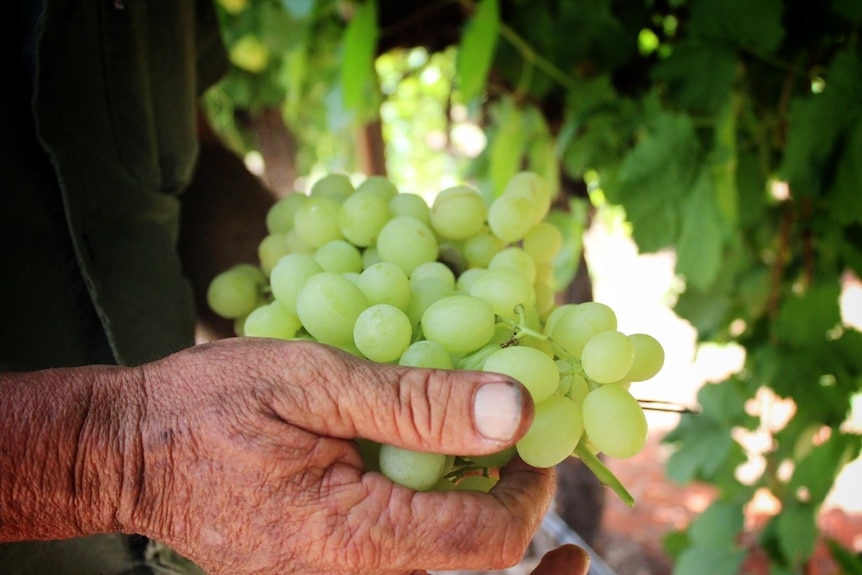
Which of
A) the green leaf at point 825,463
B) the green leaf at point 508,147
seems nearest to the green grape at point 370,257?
the green leaf at point 825,463

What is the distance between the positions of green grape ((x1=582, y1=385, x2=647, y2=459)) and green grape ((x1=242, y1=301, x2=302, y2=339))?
0.98ft

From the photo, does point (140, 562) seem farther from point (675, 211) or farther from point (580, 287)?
point (580, 287)

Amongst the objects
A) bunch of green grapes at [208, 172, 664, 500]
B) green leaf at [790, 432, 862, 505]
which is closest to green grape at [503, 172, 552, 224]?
bunch of green grapes at [208, 172, 664, 500]

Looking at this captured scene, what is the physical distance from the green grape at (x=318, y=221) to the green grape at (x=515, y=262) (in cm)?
18

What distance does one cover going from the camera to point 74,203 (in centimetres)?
83

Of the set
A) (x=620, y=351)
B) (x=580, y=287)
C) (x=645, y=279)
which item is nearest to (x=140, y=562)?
(x=620, y=351)

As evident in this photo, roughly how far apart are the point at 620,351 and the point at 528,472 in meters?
0.14

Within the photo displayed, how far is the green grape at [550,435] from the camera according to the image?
0.58 m

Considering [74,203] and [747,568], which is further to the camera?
[747,568]

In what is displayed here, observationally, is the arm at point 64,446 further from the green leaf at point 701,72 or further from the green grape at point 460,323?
the green leaf at point 701,72

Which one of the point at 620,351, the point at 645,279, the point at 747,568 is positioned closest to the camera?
the point at 620,351

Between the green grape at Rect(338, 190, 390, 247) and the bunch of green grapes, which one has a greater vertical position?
the green grape at Rect(338, 190, 390, 247)

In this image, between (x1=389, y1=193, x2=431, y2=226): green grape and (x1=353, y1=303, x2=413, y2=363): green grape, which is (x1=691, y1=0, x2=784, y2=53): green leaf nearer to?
(x1=389, y1=193, x2=431, y2=226): green grape

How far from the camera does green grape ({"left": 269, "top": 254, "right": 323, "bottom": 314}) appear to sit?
2.30 ft
